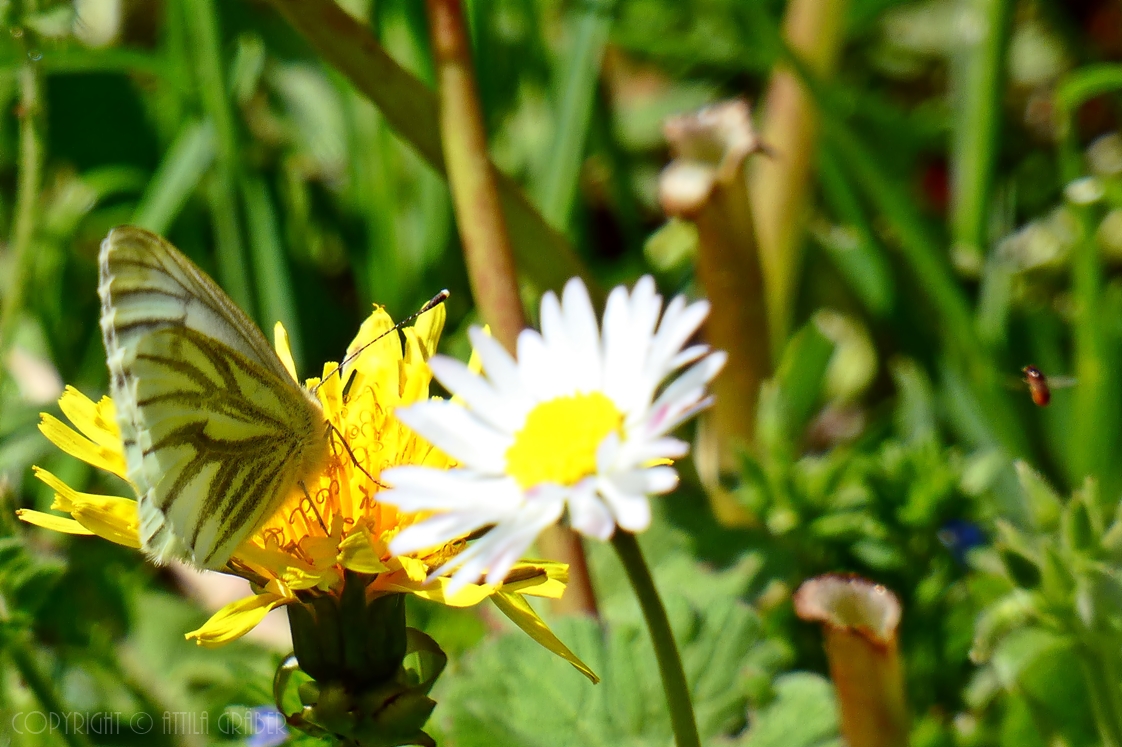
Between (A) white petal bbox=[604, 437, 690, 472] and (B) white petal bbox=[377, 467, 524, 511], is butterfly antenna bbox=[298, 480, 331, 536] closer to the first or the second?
(B) white petal bbox=[377, 467, 524, 511]

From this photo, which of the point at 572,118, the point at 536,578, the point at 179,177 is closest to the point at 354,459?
the point at 536,578

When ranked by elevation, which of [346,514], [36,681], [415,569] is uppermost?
[415,569]

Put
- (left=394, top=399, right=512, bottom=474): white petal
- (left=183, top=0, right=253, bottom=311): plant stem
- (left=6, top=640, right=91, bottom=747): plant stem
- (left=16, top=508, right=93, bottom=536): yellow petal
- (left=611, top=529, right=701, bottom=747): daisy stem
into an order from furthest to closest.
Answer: (left=183, top=0, right=253, bottom=311): plant stem, (left=6, top=640, right=91, bottom=747): plant stem, (left=16, top=508, right=93, bottom=536): yellow petal, (left=394, top=399, right=512, bottom=474): white petal, (left=611, top=529, right=701, bottom=747): daisy stem

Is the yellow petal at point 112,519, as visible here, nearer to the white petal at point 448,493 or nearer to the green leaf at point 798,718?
the white petal at point 448,493

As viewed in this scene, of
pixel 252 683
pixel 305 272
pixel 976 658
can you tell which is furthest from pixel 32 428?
pixel 976 658

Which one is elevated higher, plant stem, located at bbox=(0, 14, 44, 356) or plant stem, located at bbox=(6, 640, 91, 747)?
plant stem, located at bbox=(0, 14, 44, 356)

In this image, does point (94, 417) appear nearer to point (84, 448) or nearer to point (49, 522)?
point (84, 448)

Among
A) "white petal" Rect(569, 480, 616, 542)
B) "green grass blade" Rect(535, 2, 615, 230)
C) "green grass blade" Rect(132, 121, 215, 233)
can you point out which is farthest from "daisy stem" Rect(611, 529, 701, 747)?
"green grass blade" Rect(132, 121, 215, 233)
